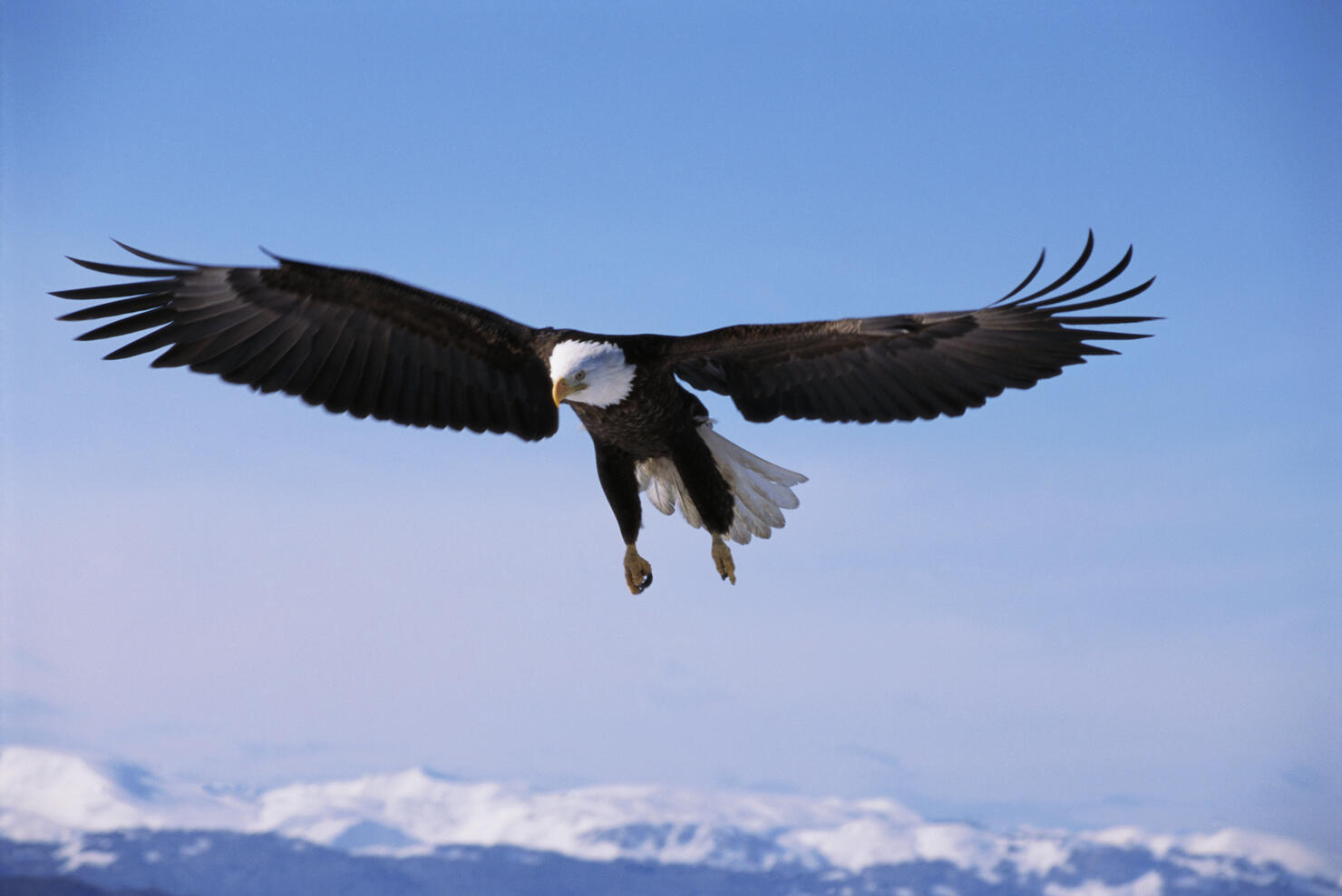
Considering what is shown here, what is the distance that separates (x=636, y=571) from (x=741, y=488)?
0.77 metres

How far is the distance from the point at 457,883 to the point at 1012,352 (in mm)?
185552

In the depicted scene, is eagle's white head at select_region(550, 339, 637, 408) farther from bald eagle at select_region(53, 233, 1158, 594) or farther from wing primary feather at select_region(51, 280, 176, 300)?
wing primary feather at select_region(51, 280, 176, 300)

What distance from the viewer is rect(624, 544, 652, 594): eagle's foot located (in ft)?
19.5

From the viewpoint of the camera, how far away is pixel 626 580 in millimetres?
5926

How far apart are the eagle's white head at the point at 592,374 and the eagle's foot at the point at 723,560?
3.05 ft

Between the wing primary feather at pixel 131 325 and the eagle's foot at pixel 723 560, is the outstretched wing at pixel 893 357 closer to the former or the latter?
the eagle's foot at pixel 723 560

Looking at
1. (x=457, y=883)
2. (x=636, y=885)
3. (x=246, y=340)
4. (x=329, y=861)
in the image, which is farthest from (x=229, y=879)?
(x=246, y=340)

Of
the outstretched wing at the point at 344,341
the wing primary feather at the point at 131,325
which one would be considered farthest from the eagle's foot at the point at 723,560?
the wing primary feather at the point at 131,325

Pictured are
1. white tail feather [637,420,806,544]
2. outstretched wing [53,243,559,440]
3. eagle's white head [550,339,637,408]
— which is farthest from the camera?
white tail feather [637,420,806,544]

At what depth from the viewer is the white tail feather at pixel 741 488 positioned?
6.33m

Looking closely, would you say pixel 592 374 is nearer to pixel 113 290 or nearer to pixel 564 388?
pixel 564 388

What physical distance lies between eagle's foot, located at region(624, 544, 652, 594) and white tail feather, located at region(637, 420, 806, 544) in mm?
437

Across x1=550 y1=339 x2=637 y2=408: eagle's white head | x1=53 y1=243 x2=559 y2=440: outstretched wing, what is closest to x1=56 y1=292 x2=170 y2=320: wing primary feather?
x1=53 y1=243 x2=559 y2=440: outstretched wing

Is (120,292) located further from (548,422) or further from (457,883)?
(457,883)
